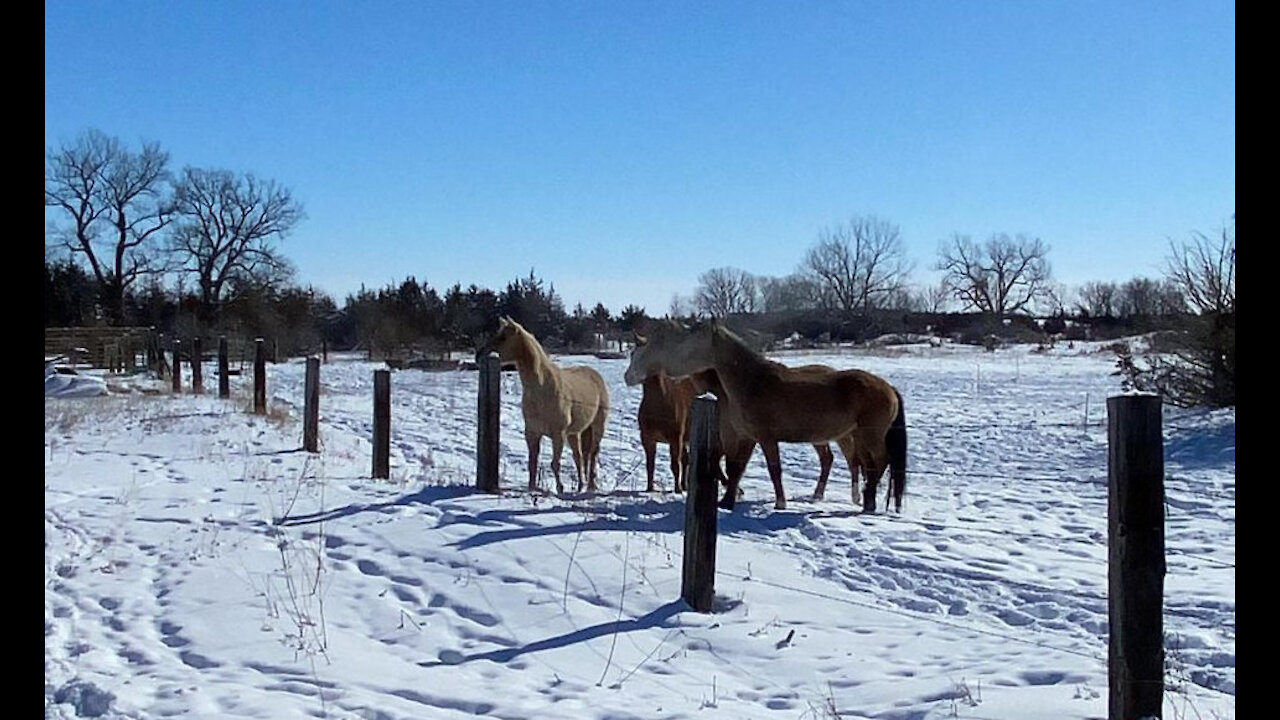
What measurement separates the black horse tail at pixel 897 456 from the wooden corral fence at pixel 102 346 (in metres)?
25.6

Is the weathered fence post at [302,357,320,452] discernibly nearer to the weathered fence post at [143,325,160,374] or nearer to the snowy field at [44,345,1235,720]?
the snowy field at [44,345,1235,720]

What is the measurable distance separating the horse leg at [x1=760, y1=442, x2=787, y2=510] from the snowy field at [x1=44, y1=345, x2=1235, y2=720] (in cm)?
17

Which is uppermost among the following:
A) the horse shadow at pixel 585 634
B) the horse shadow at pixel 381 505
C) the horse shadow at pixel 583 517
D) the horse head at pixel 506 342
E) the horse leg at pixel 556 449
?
the horse head at pixel 506 342

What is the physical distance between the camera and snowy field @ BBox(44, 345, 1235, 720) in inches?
172

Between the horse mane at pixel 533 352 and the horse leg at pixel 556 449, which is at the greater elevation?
the horse mane at pixel 533 352

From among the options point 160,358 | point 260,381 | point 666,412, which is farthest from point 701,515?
point 160,358

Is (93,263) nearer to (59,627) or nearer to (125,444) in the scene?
(125,444)

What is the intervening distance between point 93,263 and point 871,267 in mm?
58558

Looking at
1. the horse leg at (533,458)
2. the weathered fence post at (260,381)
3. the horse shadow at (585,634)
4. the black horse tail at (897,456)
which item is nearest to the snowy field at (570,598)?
the horse shadow at (585,634)

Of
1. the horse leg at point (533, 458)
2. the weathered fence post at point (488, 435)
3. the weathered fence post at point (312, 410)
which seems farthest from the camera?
the weathered fence post at point (312, 410)

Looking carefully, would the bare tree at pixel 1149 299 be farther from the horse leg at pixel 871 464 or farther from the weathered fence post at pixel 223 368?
the weathered fence post at pixel 223 368

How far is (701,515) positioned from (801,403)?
4.31 metres

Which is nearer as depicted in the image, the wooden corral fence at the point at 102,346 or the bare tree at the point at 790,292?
the wooden corral fence at the point at 102,346

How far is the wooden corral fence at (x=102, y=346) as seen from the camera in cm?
2898
